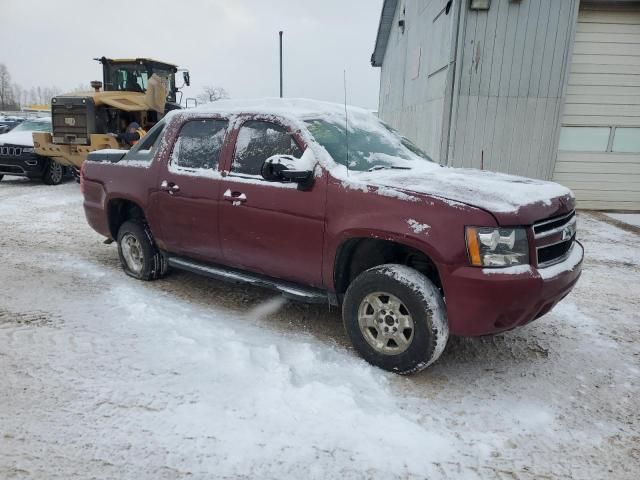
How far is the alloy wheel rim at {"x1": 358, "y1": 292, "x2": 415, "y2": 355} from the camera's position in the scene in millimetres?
3215

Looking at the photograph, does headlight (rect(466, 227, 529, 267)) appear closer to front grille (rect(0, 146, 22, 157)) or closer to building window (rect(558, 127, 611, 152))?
building window (rect(558, 127, 611, 152))

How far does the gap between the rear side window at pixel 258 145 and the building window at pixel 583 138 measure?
25.8 ft

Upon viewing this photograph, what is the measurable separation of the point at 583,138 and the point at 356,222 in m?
8.44

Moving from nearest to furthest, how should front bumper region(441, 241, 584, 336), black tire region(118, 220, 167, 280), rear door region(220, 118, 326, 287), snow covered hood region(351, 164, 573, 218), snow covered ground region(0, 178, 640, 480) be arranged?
snow covered ground region(0, 178, 640, 480), front bumper region(441, 241, 584, 336), snow covered hood region(351, 164, 573, 218), rear door region(220, 118, 326, 287), black tire region(118, 220, 167, 280)

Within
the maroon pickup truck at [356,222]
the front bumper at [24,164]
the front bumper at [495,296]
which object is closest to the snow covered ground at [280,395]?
the maroon pickup truck at [356,222]

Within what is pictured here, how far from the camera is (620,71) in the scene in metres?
9.53

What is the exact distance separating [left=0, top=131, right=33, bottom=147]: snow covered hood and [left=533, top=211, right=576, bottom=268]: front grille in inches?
488

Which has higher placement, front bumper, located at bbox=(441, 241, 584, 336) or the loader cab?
the loader cab

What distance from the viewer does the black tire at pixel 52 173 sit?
476 inches

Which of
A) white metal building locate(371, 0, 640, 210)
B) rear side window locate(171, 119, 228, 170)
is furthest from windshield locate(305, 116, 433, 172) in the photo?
white metal building locate(371, 0, 640, 210)

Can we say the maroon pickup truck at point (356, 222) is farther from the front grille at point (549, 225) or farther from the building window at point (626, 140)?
the building window at point (626, 140)

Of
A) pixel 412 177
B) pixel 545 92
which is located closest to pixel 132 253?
pixel 412 177

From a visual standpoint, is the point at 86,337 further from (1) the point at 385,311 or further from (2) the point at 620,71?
(2) the point at 620,71

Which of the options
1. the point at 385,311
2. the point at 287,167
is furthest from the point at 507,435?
the point at 287,167
